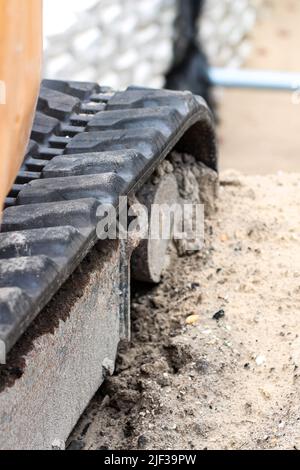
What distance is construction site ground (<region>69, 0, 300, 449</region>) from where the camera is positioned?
2.21 m

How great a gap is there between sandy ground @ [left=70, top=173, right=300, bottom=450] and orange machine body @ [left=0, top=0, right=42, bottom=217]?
2.20 ft

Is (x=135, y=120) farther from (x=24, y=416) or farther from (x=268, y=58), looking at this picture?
(x=268, y=58)

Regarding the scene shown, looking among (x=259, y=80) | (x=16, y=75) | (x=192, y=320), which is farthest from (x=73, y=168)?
(x=259, y=80)

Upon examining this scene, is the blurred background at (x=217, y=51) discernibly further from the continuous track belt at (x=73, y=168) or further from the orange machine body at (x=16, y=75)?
the orange machine body at (x=16, y=75)

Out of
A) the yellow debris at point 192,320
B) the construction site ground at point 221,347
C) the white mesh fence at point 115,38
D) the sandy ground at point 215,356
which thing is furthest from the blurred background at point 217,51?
the yellow debris at point 192,320

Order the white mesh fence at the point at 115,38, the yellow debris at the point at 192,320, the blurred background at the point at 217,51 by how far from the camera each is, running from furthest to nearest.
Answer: the blurred background at the point at 217,51 < the white mesh fence at the point at 115,38 < the yellow debris at the point at 192,320

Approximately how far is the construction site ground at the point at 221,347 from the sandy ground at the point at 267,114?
310 centimetres

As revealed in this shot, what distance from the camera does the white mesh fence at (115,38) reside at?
524 centimetres

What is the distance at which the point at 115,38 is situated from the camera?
5.77m

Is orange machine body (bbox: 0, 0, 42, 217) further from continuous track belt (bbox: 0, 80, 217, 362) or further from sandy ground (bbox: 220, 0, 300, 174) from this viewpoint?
sandy ground (bbox: 220, 0, 300, 174)

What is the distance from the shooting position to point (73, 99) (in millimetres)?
2695

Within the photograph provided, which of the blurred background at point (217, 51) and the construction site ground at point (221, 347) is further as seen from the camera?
the blurred background at point (217, 51)

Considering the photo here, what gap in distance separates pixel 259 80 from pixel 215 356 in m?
3.25
